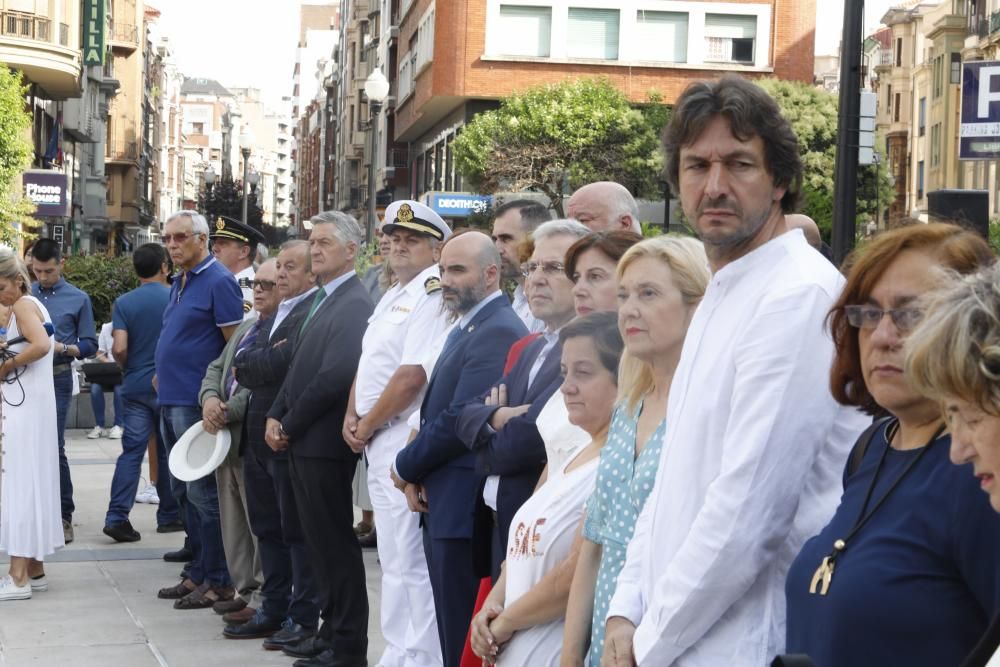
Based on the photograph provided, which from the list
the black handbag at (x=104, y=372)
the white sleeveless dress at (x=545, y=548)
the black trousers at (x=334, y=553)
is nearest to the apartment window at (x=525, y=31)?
the black handbag at (x=104, y=372)

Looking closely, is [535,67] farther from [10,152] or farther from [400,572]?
[400,572]

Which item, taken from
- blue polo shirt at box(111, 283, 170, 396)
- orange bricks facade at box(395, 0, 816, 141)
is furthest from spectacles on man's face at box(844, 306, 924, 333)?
orange bricks facade at box(395, 0, 816, 141)

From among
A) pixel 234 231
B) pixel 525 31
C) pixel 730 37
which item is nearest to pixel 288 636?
pixel 234 231

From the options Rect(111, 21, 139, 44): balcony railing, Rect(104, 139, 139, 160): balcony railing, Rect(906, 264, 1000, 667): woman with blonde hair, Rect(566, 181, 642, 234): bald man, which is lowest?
Rect(906, 264, 1000, 667): woman with blonde hair

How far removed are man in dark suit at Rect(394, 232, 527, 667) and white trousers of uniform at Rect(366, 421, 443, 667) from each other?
70 cm

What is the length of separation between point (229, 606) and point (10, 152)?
2604 centimetres

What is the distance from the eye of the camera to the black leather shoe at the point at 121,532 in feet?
36.7

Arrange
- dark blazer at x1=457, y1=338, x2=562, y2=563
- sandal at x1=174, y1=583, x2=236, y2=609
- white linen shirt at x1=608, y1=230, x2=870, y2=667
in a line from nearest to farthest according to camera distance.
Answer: white linen shirt at x1=608, y1=230, x2=870, y2=667, dark blazer at x1=457, y1=338, x2=562, y2=563, sandal at x1=174, y1=583, x2=236, y2=609

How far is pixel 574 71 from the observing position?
4494 cm

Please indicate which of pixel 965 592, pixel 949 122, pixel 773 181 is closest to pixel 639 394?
pixel 773 181

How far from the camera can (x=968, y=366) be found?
2172 millimetres

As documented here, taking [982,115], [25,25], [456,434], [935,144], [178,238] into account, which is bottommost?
[456,434]

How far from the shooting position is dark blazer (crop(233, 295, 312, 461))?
26.5 ft

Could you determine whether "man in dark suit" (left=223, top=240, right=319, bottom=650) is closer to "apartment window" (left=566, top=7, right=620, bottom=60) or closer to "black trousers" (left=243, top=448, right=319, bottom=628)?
"black trousers" (left=243, top=448, right=319, bottom=628)
